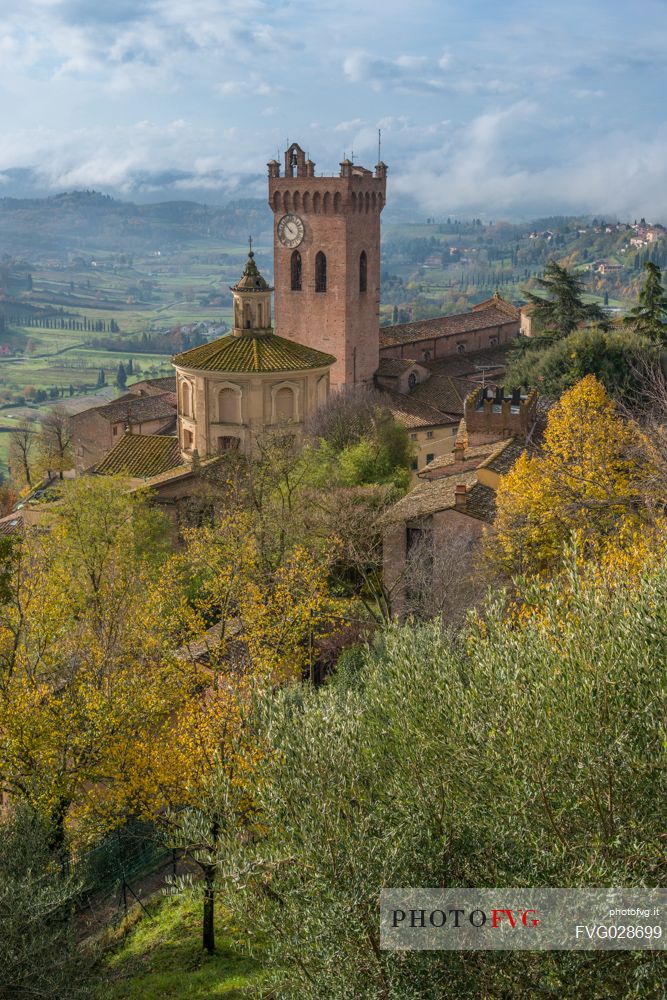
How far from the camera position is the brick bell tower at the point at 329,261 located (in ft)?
206

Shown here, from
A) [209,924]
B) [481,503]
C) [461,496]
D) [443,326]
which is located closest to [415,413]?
[443,326]

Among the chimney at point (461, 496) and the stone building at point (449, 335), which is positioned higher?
the chimney at point (461, 496)

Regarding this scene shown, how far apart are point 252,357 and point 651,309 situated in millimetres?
19294

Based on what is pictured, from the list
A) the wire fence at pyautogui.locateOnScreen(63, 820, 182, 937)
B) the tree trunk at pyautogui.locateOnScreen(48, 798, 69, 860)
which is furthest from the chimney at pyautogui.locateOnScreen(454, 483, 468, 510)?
the tree trunk at pyautogui.locateOnScreen(48, 798, 69, 860)

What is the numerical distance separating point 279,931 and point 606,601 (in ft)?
18.9

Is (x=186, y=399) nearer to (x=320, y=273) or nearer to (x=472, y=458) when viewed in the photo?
(x=472, y=458)


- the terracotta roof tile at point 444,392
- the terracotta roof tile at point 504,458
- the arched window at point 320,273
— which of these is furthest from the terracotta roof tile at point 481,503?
the arched window at point 320,273


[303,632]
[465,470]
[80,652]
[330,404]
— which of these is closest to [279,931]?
[80,652]

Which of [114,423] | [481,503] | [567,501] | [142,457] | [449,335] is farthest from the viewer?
[449,335]

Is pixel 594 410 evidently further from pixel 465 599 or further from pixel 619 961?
pixel 619 961

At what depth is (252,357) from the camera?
143 ft

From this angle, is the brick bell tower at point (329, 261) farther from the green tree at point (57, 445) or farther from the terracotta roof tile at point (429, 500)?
the terracotta roof tile at point (429, 500)

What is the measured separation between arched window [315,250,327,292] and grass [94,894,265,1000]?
46.7 meters

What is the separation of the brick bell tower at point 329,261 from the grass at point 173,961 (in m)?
44.5
